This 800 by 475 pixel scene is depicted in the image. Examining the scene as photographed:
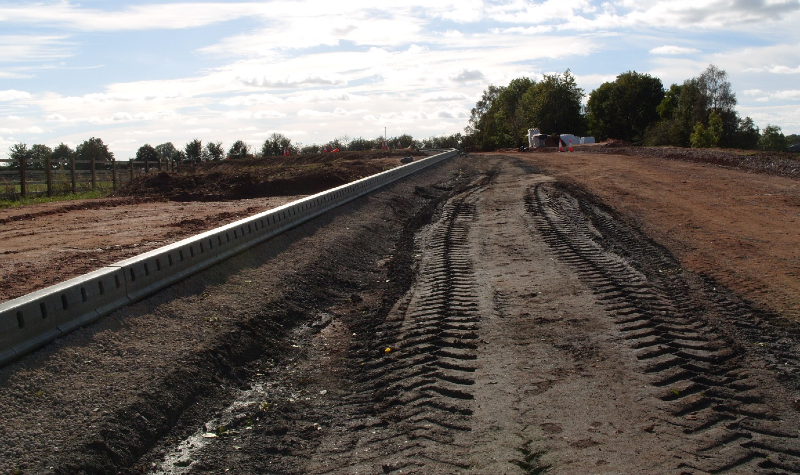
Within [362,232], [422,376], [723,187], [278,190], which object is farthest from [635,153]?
[422,376]

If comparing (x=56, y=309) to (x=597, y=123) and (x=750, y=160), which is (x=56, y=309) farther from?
(x=597, y=123)

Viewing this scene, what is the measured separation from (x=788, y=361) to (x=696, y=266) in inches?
148

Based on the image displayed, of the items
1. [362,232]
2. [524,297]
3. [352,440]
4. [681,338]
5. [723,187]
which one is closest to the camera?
[352,440]

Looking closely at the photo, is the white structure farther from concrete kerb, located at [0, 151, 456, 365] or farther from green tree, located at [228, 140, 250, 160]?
concrete kerb, located at [0, 151, 456, 365]

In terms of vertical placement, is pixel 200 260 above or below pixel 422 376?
above

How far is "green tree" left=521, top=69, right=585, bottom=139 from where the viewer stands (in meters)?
89.4

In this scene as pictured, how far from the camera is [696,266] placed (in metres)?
9.06

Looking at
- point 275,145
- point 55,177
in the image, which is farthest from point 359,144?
point 55,177

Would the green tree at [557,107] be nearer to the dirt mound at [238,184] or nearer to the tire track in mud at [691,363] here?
the dirt mound at [238,184]

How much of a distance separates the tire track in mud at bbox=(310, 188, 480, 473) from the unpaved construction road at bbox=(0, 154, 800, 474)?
2 cm

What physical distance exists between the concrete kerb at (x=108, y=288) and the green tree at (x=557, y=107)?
83.1 meters

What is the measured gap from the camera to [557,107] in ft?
295

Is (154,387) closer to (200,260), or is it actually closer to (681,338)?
(200,260)

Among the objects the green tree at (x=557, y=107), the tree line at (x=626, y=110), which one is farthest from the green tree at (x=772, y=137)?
the green tree at (x=557, y=107)
